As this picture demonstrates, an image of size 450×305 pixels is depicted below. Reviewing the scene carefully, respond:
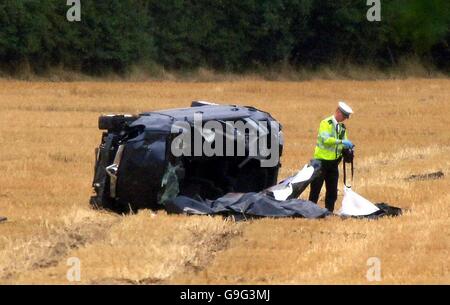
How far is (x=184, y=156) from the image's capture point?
16594mm

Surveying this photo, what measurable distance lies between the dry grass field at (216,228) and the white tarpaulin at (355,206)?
0.56 metres

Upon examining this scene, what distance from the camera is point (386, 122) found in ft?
114

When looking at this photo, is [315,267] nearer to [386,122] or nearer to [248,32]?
[386,122]

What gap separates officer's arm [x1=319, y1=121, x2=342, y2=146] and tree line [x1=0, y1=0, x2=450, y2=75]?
121ft

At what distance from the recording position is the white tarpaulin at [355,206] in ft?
53.1

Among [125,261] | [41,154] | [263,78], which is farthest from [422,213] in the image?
[263,78]

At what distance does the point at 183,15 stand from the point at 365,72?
9.50 meters

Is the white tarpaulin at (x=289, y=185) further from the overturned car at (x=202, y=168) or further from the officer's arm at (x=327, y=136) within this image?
the officer's arm at (x=327, y=136)

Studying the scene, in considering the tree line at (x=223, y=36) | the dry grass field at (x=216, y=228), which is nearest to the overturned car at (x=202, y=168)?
the dry grass field at (x=216, y=228)

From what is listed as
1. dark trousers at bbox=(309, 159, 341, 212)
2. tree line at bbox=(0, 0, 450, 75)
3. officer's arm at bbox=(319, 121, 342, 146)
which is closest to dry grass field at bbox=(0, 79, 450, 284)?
dark trousers at bbox=(309, 159, 341, 212)

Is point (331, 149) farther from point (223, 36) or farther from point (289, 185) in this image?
point (223, 36)

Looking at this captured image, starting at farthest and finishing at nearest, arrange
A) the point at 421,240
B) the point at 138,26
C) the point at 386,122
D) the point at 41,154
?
the point at 138,26 < the point at 386,122 < the point at 41,154 < the point at 421,240

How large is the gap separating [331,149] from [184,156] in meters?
2.10

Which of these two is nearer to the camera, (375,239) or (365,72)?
(375,239)
